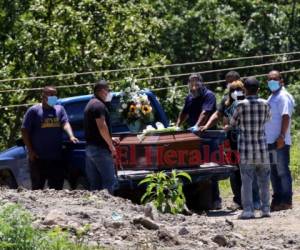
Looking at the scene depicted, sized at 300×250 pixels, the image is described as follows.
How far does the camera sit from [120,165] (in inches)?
550

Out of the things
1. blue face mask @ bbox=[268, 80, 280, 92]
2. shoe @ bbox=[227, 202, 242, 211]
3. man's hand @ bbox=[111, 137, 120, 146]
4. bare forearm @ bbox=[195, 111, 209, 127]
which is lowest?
shoe @ bbox=[227, 202, 242, 211]

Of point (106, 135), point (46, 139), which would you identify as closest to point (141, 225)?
point (106, 135)

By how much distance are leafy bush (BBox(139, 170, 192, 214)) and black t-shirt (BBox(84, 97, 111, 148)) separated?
742mm

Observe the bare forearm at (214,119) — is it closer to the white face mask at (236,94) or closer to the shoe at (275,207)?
the white face mask at (236,94)

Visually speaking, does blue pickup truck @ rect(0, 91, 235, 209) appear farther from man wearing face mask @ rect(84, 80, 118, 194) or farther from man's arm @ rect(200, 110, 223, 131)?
man wearing face mask @ rect(84, 80, 118, 194)

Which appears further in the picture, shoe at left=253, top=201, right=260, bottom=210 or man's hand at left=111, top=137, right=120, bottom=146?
man's hand at left=111, top=137, right=120, bottom=146

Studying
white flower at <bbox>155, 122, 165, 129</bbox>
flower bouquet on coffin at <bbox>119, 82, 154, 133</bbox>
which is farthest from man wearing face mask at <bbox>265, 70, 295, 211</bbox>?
flower bouquet on coffin at <bbox>119, 82, 154, 133</bbox>

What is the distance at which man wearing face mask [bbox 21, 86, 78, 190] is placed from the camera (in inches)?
568

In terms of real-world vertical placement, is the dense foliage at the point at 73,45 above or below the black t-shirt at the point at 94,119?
above

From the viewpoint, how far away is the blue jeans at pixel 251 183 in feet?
41.5

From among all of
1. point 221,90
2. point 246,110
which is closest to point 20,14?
point 221,90

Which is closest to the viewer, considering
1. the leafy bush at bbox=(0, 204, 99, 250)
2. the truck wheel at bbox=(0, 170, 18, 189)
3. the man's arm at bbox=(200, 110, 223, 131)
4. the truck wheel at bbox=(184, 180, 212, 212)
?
the leafy bush at bbox=(0, 204, 99, 250)

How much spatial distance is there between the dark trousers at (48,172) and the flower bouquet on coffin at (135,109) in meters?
1.02

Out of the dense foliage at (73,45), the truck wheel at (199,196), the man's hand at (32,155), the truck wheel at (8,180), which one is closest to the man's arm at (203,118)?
the truck wheel at (199,196)
